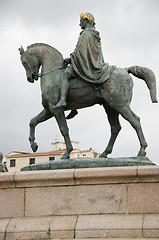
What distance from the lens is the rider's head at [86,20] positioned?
401 inches

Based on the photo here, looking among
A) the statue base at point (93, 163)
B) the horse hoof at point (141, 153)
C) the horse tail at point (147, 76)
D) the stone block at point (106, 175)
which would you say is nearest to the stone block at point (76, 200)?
the stone block at point (106, 175)

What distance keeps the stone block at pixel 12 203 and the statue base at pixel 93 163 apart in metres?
0.84

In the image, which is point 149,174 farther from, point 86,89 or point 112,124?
point 86,89

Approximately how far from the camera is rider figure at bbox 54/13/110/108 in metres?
9.41

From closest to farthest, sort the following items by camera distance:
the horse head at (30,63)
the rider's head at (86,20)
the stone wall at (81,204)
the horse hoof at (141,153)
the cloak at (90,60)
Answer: the stone wall at (81,204) → the horse hoof at (141,153) → the cloak at (90,60) → the rider's head at (86,20) → the horse head at (30,63)

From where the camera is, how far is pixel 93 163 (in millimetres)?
8750

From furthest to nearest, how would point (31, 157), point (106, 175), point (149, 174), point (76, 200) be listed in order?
point (31, 157), point (76, 200), point (106, 175), point (149, 174)

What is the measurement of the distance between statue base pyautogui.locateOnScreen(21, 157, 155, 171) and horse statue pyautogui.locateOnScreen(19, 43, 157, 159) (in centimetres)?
49

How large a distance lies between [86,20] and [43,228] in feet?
17.0

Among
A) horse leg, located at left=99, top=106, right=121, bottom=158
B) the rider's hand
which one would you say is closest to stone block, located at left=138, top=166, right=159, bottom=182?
horse leg, located at left=99, top=106, right=121, bottom=158

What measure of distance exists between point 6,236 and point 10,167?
118 feet

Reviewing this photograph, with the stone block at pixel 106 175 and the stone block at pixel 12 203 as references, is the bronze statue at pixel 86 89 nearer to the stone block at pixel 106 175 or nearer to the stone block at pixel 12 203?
the stone block at pixel 106 175

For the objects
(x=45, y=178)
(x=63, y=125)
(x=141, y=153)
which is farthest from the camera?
(x=63, y=125)

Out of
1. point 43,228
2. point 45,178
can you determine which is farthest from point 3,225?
point 45,178
